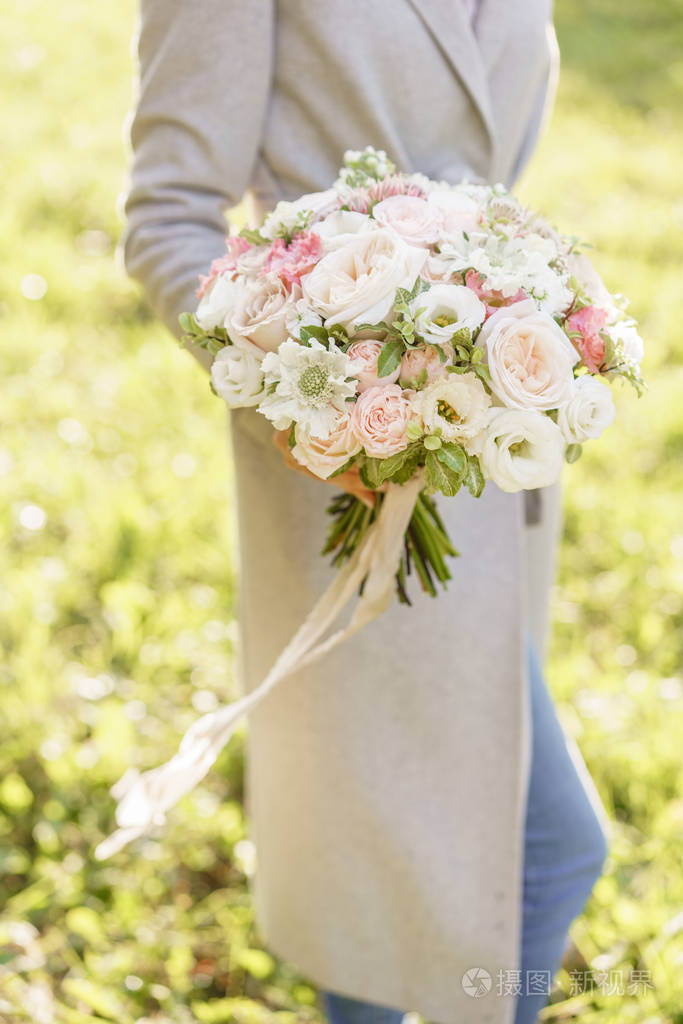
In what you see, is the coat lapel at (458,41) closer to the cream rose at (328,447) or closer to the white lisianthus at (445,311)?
the white lisianthus at (445,311)

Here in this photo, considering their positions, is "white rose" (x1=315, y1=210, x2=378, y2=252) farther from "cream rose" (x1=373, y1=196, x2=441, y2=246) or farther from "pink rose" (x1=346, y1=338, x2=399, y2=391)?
"pink rose" (x1=346, y1=338, x2=399, y2=391)

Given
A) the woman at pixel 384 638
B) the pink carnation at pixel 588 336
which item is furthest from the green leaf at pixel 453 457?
the woman at pixel 384 638

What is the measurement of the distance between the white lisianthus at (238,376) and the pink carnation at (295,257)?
0.09 m

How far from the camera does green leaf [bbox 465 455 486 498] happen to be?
1.02 meters

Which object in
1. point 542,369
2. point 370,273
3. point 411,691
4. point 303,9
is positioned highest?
point 303,9

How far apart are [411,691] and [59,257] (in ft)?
11.3

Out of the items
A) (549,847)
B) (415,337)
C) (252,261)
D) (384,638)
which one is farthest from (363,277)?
(549,847)

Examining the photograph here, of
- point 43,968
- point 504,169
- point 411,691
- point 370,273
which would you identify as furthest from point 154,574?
point 370,273

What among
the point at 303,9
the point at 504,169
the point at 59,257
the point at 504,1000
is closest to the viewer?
the point at 303,9

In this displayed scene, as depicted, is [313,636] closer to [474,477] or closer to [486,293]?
[474,477]

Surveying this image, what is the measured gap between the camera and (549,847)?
5.28 ft

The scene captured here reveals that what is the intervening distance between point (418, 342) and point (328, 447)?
5.7 inches

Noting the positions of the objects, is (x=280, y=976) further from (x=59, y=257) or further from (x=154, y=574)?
(x=59, y=257)

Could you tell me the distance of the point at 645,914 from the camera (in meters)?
1.97
